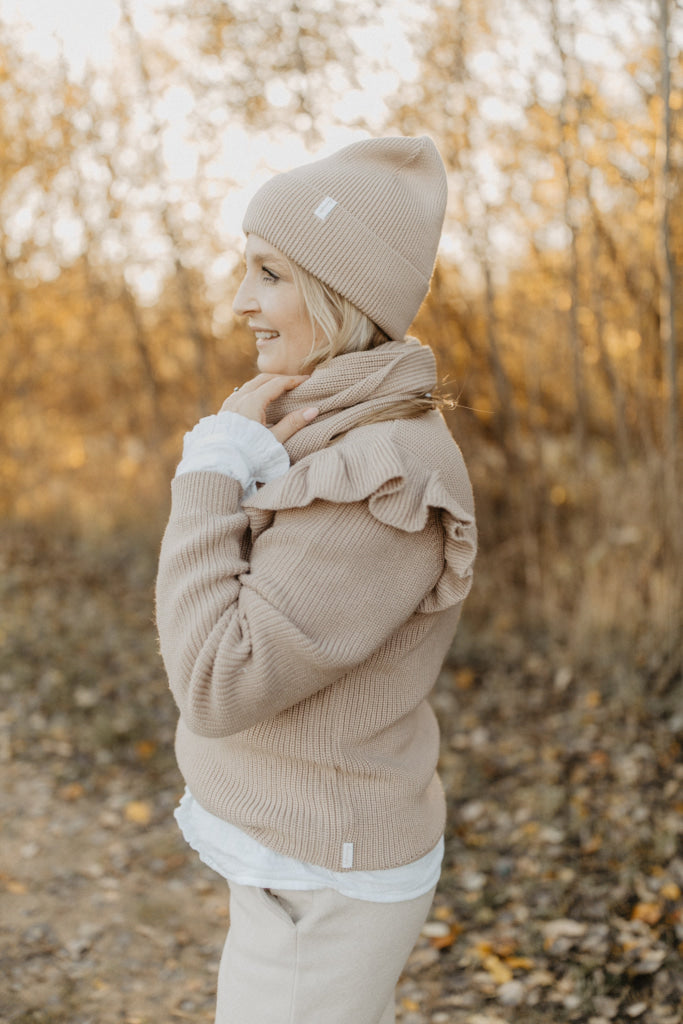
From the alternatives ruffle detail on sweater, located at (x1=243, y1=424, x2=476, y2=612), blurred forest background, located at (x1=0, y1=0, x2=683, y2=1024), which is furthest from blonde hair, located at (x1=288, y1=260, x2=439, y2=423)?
blurred forest background, located at (x1=0, y1=0, x2=683, y2=1024)

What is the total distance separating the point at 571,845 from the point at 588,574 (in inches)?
66.4

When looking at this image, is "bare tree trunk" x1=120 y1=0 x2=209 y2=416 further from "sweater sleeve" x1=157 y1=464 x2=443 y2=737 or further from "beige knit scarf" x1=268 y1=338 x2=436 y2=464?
"sweater sleeve" x1=157 y1=464 x2=443 y2=737

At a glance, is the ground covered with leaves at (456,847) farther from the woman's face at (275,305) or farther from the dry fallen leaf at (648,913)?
the woman's face at (275,305)

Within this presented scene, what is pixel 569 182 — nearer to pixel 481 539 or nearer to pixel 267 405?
pixel 481 539

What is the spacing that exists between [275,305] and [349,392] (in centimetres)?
21

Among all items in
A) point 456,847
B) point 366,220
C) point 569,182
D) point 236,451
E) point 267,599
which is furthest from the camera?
point 569,182

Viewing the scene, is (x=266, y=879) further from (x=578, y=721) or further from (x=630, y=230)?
(x=630, y=230)

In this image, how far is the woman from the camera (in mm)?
1247

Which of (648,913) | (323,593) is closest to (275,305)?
(323,593)

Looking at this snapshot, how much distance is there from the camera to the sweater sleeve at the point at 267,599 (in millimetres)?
1205

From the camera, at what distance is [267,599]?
4.02 ft

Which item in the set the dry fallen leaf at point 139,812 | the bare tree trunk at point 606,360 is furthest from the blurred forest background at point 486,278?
the dry fallen leaf at point 139,812

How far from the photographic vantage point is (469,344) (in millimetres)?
5109

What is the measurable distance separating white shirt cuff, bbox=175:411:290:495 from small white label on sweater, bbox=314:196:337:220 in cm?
35
